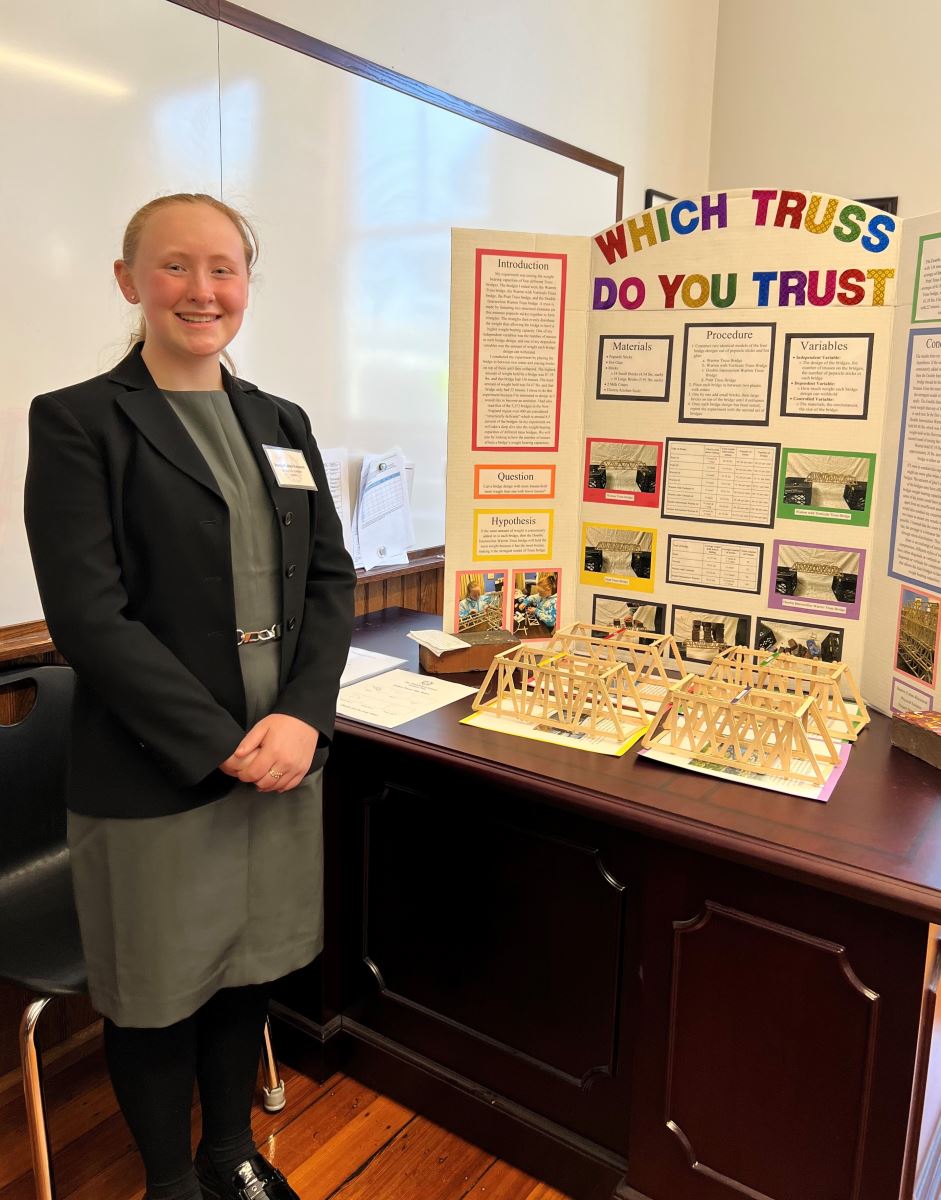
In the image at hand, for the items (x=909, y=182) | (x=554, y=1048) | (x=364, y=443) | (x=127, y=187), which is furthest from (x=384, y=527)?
(x=909, y=182)

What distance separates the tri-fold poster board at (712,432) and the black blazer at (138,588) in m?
0.73

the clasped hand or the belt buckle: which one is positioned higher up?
the belt buckle

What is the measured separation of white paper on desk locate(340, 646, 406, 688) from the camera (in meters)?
1.80

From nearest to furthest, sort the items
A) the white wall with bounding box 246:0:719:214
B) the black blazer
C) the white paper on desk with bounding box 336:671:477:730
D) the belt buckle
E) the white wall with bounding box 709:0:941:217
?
the black blazer, the belt buckle, the white paper on desk with bounding box 336:671:477:730, the white wall with bounding box 246:0:719:214, the white wall with bounding box 709:0:941:217

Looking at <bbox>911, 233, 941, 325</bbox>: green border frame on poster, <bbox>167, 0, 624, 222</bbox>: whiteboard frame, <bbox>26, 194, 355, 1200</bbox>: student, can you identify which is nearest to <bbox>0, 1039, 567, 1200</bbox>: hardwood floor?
<bbox>26, 194, 355, 1200</bbox>: student

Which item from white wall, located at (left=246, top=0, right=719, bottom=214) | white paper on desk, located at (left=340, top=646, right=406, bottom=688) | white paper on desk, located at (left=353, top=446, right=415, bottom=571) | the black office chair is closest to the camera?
the black office chair

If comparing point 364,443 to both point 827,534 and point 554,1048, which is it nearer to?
point 827,534

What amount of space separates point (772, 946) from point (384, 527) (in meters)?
1.42

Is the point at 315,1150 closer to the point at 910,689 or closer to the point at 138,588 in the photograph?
the point at 138,588

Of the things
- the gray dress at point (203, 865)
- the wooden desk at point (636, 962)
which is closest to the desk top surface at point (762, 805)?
the wooden desk at point (636, 962)

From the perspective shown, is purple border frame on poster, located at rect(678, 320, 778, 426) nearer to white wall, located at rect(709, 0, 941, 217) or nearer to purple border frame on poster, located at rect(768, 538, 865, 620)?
purple border frame on poster, located at rect(768, 538, 865, 620)

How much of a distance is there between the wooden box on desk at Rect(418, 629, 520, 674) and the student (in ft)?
1.61

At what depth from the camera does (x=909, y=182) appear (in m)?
2.99

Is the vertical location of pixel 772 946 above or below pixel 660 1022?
above
